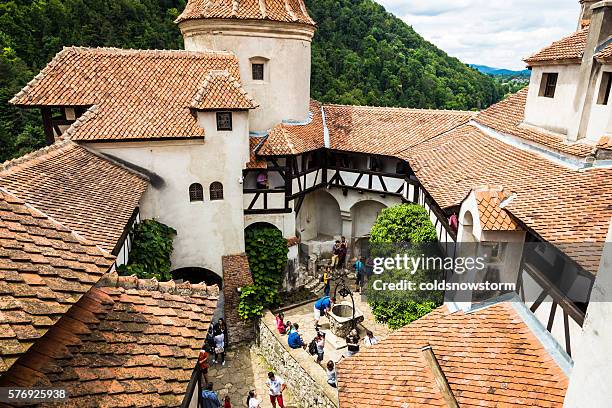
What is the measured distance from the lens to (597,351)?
3287 millimetres

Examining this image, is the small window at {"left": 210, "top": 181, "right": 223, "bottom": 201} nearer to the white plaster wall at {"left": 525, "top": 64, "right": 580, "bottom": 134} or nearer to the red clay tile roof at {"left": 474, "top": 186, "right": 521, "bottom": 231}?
the red clay tile roof at {"left": 474, "top": 186, "right": 521, "bottom": 231}

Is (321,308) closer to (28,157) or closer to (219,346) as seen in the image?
(219,346)

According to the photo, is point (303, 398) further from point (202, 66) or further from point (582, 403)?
point (202, 66)

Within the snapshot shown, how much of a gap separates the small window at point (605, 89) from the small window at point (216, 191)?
1225 centimetres

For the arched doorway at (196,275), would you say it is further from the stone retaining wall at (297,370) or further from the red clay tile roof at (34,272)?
the red clay tile roof at (34,272)

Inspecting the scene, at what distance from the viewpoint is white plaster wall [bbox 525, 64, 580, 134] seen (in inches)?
404

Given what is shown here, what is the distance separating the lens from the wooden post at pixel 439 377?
615cm

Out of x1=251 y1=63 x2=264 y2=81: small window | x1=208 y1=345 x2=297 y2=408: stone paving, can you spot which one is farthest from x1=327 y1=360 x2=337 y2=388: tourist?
x1=251 y1=63 x2=264 y2=81: small window

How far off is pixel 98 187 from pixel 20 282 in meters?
7.64

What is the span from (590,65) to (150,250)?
13.1 metres

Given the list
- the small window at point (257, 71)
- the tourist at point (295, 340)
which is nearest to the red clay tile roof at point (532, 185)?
the tourist at point (295, 340)

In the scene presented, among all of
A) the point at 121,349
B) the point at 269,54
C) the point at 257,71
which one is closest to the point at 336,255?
the point at 257,71

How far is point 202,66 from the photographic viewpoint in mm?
15641

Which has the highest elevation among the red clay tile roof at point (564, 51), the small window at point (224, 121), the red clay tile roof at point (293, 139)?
the red clay tile roof at point (564, 51)
